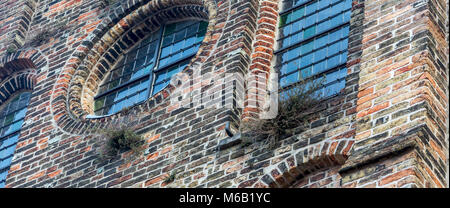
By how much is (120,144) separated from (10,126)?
9.96ft

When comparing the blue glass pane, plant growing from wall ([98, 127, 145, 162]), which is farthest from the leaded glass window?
plant growing from wall ([98, 127, 145, 162])

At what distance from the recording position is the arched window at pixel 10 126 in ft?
52.1

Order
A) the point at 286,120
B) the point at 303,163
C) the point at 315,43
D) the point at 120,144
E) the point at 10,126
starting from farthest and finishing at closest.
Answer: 1. the point at 10,126
2. the point at 315,43
3. the point at 120,144
4. the point at 286,120
5. the point at 303,163

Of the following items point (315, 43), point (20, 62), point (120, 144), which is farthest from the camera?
point (20, 62)

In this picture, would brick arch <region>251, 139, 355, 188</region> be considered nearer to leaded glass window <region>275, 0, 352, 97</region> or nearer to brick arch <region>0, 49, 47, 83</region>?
leaded glass window <region>275, 0, 352, 97</region>

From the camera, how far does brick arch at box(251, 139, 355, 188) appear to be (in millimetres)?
12328

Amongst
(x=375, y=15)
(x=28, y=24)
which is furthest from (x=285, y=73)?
(x=28, y=24)

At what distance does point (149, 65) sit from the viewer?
15.9 meters

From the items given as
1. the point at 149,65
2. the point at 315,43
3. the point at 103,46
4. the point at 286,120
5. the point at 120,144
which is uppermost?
the point at 103,46

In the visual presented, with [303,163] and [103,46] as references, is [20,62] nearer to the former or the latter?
[103,46]

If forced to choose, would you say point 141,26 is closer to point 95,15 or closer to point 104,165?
point 95,15

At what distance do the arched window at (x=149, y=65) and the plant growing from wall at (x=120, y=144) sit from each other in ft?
3.66

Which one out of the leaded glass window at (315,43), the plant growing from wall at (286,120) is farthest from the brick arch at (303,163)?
the leaded glass window at (315,43)

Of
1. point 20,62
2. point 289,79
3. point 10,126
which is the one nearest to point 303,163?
point 289,79
